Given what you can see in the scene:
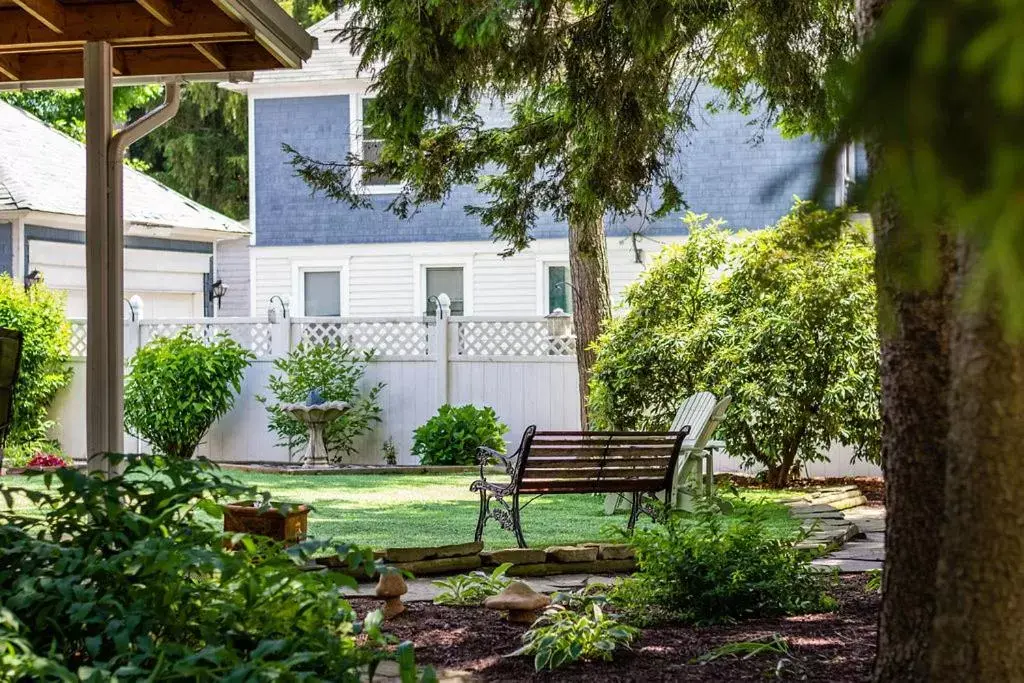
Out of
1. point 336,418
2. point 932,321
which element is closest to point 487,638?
point 932,321

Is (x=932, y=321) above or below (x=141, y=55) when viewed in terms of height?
below

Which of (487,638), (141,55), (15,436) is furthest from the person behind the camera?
(15,436)

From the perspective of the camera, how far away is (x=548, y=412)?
14.5 m

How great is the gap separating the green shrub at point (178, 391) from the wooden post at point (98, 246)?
26.9ft

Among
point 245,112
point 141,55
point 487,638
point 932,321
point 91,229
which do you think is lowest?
point 487,638

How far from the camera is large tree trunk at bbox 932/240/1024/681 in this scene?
2.94 metres

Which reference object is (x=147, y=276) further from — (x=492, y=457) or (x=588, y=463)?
(x=588, y=463)

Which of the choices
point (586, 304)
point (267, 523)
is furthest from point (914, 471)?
point (586, 304)

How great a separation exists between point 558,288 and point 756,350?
800cm

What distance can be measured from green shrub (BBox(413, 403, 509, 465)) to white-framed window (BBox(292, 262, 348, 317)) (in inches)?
248

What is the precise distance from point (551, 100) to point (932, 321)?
19.0ft

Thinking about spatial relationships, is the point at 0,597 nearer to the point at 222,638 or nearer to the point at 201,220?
the point at 222,638

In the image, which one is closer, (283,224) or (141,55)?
(141,55)

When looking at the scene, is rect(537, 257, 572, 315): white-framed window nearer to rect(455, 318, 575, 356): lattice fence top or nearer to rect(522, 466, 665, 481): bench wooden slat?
rect(455, 318, 575, 356): lattice fence top
